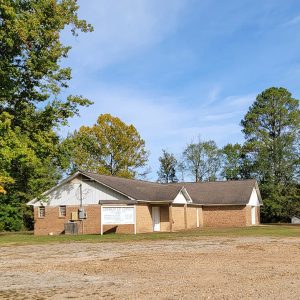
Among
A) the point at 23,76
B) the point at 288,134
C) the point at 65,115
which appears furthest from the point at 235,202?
the point at 23,76

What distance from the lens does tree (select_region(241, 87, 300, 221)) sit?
60.3m

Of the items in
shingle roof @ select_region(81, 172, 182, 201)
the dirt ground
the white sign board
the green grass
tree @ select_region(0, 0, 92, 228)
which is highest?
tree @ select_region(0, 0, 92, 228)

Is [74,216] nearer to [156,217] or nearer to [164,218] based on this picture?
[156,217]

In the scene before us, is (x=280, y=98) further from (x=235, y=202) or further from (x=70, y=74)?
(x=70, y=74)

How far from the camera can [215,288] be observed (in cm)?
1030

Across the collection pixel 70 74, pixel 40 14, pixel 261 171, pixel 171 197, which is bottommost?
pixel 171 197

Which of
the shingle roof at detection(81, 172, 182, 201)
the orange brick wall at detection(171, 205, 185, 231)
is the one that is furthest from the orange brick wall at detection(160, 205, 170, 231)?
the shingle roof at detection(81, 172, 182, 201)

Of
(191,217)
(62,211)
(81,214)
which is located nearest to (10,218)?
(62,211)

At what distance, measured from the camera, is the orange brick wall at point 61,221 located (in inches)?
1577

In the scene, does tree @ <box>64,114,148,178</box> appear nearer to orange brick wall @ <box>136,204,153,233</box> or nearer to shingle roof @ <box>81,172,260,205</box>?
shingle roof @ <box>81,172,260,205</box>

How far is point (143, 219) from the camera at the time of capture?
131 ft

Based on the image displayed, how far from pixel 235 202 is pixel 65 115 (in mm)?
23748

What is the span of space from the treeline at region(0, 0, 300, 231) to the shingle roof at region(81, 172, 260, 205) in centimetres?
422

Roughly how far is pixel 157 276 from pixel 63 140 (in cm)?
2214
